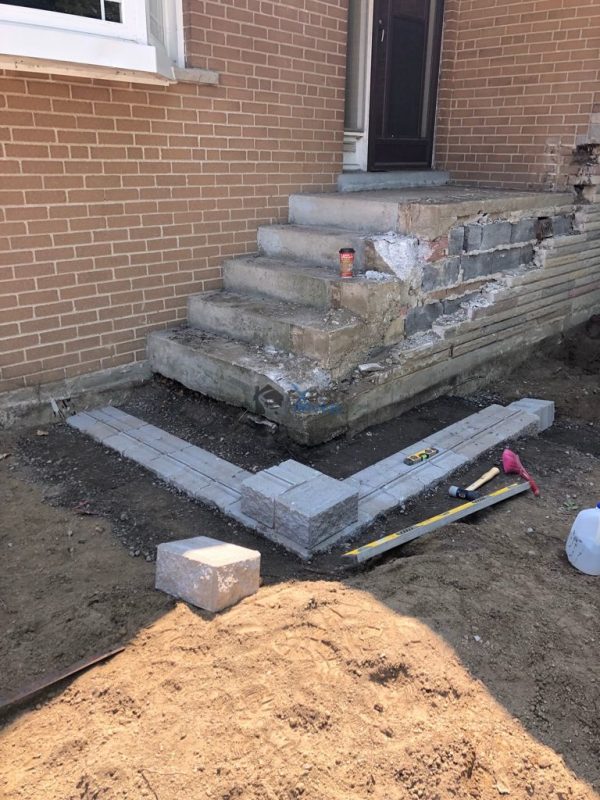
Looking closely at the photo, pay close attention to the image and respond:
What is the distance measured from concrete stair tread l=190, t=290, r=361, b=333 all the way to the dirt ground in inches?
54.3

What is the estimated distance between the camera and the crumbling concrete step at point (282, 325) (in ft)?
14.0

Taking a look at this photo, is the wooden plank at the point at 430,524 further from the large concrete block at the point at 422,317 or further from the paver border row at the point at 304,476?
the large concrete block at the point at 422,317

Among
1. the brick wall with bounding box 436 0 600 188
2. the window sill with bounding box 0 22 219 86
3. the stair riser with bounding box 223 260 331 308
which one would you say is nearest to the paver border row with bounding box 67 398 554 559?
the stair riser with bounding box 223 260 331 308

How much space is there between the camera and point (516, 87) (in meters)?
6.63

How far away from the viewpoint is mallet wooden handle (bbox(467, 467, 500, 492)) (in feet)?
12.8

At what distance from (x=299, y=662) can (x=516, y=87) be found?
21.1 ft

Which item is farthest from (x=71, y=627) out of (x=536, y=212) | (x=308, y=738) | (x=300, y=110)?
(x=536, y=212)

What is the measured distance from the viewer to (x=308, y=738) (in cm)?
204

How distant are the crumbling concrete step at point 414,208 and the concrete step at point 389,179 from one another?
0.92 ft

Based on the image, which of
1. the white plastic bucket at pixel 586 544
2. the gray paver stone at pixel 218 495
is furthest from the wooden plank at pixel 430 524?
the gray paver stone at pixel 218 495

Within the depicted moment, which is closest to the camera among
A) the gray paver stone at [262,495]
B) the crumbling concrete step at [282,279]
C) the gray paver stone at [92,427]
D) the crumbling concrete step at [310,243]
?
the gray paver stone at [262,495]

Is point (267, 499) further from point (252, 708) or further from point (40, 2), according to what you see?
point (40, 2)

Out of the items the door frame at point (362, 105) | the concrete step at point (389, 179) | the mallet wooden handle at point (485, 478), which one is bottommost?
the mallet wooden handle at point (485, 478)

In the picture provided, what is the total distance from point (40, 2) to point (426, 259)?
2964 mm
